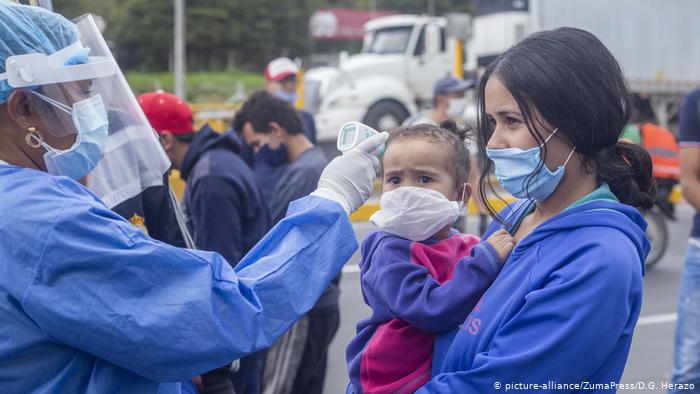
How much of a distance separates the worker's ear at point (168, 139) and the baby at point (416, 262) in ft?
6.79

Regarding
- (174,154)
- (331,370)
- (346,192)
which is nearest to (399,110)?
(331,370)

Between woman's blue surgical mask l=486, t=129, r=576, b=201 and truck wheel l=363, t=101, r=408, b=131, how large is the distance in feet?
46.8

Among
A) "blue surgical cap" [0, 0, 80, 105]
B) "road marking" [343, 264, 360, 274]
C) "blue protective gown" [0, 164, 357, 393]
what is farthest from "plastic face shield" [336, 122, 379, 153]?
"road marking" [343, 264, 360, 274]

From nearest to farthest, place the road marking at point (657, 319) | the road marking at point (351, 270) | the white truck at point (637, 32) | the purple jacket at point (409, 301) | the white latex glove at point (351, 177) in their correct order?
the purple jacket at point (409, 301)
the white latex glove at point (351, 177)
the road marking at point (657, 319)
the road marking at point (351, 270)
the white truck at point (637, 32)

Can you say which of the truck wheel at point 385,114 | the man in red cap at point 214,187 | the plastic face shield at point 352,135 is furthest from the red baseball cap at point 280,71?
the truck wheel at point 385,114

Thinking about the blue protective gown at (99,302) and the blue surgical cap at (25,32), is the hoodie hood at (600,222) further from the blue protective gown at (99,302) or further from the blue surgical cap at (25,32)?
the blue surgical cap at (25,32)

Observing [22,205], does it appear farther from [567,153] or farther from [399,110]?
[399,110]

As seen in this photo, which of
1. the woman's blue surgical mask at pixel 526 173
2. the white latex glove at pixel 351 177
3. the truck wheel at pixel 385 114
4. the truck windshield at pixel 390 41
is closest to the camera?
the woman's blue surgical mask at pixel 526 173

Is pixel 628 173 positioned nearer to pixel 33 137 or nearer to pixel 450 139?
pixel 450 139

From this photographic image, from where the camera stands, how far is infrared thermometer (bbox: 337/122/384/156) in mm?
2203

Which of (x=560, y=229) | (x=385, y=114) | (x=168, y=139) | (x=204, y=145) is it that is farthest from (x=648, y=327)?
(x=385, y=114)

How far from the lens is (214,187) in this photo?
3844 millimetres

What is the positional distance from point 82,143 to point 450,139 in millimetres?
1023

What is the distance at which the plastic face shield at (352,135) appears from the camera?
2203 millimetres
